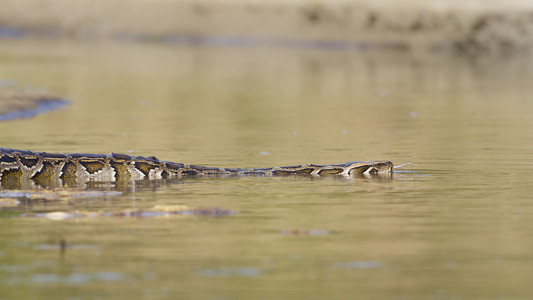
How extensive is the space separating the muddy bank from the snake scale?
49747 millimetres

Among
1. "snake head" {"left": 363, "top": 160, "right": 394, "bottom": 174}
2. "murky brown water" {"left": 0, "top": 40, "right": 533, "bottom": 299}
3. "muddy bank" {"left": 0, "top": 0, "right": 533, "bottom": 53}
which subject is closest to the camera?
"murky brown water" {"left": 0, "top": 40, "right": 533, "bottom": 299}

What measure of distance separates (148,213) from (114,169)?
3.31 metres

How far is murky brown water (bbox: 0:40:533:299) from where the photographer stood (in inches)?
360

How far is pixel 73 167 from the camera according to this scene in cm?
1555

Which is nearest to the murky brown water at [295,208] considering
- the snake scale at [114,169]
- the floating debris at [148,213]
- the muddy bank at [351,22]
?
the floating debris at [148,213]

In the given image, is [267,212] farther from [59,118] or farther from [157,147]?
[59,118]

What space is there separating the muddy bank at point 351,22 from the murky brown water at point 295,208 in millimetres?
32933

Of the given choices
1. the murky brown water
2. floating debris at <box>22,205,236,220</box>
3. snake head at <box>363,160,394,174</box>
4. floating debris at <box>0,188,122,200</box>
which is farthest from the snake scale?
floating debris at <box>22,205,236,220</box>

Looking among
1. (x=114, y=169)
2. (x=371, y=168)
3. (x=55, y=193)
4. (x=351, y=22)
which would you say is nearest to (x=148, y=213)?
(x=55, y=193)

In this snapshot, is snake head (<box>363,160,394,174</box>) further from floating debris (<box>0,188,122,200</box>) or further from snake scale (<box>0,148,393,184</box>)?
floating debris (<box>0,188,122,200</box>)

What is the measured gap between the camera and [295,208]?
41.8 feet

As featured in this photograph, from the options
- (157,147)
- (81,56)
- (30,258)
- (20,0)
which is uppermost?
(20,0)

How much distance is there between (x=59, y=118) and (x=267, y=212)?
48.1ft

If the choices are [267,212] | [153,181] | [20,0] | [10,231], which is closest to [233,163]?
[153,181]
